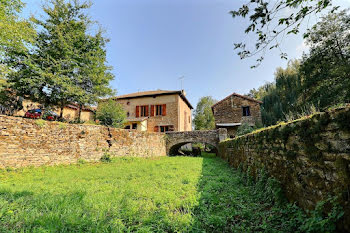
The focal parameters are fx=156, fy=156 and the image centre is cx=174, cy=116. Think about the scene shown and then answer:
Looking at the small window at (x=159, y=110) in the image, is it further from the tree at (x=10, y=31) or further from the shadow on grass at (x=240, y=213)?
the shadow on grass at (x=240, y=213)

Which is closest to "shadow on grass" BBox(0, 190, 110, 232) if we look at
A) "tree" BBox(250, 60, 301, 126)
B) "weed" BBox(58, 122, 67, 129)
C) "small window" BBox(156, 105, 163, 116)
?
"weed" BBox(58, 122, 67, 129)

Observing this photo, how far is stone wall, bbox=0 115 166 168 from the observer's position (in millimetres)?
5996

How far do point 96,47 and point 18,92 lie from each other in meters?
5.91

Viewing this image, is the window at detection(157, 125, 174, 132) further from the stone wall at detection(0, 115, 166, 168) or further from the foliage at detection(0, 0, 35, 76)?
the foliage at detection(0, 0, 35, 76)

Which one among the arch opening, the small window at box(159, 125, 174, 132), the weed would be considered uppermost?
the small window at box(159, 125, 174, 132)

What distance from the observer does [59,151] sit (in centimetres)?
753

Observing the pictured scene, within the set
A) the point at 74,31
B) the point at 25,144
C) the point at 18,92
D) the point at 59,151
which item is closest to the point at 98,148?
the point at 59,151

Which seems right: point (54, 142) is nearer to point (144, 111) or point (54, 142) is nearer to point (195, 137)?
point (195, 137)

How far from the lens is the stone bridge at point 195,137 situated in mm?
15406

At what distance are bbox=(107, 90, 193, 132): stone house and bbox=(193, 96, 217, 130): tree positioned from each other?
16730mm

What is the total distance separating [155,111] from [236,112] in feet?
34.5

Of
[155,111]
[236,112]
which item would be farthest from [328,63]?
[155,111]

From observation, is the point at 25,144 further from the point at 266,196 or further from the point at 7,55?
the point at 266,196

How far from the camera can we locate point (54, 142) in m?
7.41
